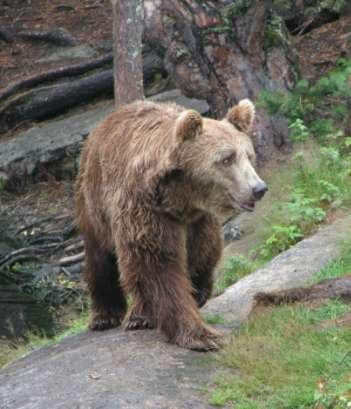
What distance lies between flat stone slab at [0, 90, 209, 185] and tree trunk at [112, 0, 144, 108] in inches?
128

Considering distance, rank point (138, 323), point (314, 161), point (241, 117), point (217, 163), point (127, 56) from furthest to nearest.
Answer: point (127, 56) < point (314, 161) < point (138, 323) < point (241, 117) < point (217, 163)

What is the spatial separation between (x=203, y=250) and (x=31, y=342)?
12.0ft

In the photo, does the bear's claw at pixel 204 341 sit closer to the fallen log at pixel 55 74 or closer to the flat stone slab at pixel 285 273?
the flat stone slab at pixel 285 273

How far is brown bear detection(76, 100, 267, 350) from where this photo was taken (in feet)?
20.4

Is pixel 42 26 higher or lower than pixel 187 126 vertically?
lower

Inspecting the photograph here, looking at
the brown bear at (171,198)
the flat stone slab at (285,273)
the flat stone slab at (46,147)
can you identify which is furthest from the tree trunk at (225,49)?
the brown bear at (171,198)

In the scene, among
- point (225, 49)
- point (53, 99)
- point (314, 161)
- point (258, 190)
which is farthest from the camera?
point (53, 99)

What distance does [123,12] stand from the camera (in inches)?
447

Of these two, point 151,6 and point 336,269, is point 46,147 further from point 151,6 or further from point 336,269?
point 336,269

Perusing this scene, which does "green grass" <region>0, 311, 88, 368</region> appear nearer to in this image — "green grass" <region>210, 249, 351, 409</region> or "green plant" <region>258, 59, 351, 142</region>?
"green grass" <region>210, 249, 351, 409</region>

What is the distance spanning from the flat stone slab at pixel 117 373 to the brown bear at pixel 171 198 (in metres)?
0.24

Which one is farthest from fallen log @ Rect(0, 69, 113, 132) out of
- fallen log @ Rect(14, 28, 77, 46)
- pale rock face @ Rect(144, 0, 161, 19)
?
pale rock face @ Rect(144, 0, 161, 19)

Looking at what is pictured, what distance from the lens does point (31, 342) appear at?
32.9 feet

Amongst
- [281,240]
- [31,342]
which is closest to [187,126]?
[281,240]
